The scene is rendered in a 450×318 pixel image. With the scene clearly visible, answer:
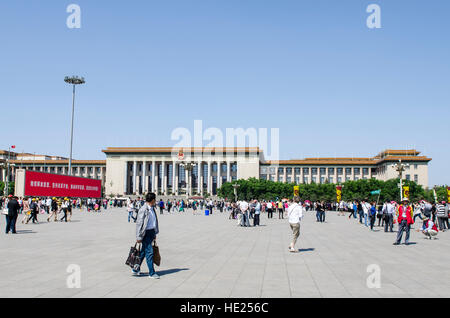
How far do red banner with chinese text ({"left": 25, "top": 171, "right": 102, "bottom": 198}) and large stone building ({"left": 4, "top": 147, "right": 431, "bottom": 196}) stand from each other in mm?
59032

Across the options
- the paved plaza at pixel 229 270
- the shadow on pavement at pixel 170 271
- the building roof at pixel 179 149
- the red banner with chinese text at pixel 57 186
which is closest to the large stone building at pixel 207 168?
the building roof at pixel 179 149

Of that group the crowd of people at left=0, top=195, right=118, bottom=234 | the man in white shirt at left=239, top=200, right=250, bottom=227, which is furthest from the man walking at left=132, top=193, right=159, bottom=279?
the man in white shirt at left=239, top=200, right=250, bottom=227

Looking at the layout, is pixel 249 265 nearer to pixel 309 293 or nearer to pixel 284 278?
pixel 284 278

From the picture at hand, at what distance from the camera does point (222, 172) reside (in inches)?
5002

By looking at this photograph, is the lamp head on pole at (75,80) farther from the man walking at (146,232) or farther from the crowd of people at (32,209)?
the man walking at (146,232)

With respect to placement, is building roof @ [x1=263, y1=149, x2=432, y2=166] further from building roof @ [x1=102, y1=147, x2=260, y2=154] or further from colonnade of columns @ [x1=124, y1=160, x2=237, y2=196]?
colonnade of columns @ [x1=124, y1=160, x2=237, y2=196]

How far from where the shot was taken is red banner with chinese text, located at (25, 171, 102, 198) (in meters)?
40.2

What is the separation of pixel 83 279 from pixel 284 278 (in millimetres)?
3934

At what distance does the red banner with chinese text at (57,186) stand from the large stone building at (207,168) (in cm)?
5903

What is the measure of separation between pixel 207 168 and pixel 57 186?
84.6 metres

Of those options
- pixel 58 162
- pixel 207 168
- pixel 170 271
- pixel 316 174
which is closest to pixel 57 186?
pixel 170 271

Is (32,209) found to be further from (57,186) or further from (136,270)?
(57,186)

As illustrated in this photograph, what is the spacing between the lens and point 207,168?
129500mm

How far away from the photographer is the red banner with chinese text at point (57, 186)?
40.2 metres
